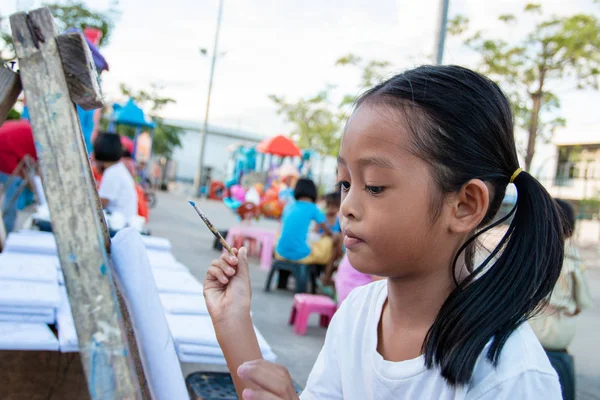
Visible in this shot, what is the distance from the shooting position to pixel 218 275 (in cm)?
109

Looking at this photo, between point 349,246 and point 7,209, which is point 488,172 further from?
point 7,209

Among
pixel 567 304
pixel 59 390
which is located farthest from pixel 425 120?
pixel 567 304

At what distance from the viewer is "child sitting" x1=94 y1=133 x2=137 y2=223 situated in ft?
14.7

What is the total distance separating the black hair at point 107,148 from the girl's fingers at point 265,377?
13.0 ft

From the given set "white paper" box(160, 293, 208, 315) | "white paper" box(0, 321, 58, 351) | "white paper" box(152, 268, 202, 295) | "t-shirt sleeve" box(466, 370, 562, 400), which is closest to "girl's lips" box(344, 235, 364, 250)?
"t-shirt sleeve" box(466, 370, 562, 400)

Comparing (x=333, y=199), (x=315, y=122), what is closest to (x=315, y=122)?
(x=315, y=122)

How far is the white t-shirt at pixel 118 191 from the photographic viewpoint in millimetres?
4477

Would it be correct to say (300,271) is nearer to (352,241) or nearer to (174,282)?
(174,282)

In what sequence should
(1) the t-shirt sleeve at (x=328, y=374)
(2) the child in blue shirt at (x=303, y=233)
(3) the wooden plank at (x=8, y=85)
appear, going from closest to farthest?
(3) the wooden plank at (x=8, y=85)
(1) the t-shirt sleeve at (x=328, y=374)
(2) the child in blue shirt at (x=303, y=233)

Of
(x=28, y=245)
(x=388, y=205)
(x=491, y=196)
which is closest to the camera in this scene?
(x=388, y=205)

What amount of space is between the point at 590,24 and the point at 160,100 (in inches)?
719

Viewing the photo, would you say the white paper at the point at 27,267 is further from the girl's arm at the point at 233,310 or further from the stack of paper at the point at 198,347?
the girl's arm at the point at 233,310

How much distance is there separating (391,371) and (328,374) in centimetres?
22

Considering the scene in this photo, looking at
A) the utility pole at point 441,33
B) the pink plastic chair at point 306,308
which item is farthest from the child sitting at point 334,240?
the utility pole at point 441,33
